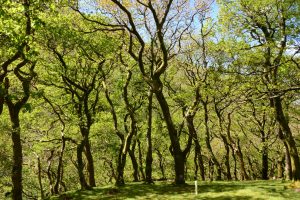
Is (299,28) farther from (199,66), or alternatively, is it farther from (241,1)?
(199,66)

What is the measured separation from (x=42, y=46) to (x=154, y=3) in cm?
928

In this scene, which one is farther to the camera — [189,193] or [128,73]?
[128,73]

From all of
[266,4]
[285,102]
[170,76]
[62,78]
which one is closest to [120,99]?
[170,76]

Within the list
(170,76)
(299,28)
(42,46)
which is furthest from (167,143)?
(299,28)

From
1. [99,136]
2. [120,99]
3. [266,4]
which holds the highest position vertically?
[266,4]

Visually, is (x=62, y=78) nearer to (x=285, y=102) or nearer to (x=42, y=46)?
(x=42, y=46)

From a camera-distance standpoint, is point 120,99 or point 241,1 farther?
point 120,99

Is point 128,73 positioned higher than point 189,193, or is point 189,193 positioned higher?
point 128,73

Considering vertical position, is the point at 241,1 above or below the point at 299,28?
above

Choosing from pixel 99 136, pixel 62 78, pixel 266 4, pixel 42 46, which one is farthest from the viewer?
pixel 99 136

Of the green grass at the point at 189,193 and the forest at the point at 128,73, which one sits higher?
the forest at the point at 128,73

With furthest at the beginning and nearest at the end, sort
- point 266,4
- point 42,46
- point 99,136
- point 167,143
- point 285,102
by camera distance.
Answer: point 167,143 → point 99,136 → point 285,102 → point 42,46 → point 266,4

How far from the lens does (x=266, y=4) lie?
22688 millimetres

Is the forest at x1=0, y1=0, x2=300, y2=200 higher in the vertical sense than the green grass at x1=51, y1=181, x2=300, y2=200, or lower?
higher
